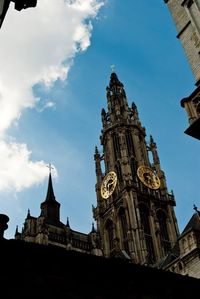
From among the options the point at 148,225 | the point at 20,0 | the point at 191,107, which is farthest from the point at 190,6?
the point at 148,225

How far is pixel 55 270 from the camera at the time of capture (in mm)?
8984

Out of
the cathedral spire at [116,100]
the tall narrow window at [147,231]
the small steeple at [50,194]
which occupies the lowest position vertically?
the tall narrow window at [147,231]

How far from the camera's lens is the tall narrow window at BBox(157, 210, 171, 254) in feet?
179

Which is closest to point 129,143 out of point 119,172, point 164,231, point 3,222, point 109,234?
point 119,172

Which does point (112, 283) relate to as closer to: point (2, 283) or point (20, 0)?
point (2, 283)

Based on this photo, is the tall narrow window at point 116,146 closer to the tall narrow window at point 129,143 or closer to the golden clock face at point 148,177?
the tall narrow window at point 129,143

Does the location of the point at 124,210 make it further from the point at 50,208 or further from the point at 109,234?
the point at 50,208

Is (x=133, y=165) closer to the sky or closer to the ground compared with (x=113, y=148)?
closer to the ground

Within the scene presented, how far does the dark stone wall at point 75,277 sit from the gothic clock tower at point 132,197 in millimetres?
38654

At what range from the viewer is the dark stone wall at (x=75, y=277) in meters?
8.55

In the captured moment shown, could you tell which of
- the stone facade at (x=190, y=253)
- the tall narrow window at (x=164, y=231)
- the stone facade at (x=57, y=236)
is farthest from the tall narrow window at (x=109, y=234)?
the stone facade at (x=190, y=253)

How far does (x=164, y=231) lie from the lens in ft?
188

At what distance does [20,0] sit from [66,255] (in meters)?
5.44

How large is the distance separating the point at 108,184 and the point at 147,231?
10.2m
